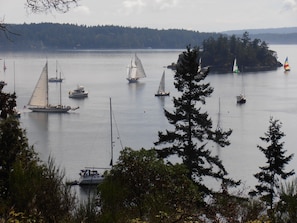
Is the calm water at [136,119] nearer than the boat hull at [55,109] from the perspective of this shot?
Yes

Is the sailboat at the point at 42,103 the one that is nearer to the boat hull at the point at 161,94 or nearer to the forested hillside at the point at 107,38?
the boat hull at the point at 161,94

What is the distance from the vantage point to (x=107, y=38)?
415ft

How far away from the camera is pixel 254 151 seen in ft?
67.4

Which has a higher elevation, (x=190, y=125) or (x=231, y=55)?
(x=231, y=55)

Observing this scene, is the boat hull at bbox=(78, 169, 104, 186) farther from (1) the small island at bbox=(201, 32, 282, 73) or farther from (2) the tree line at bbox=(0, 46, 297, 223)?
(1) the small island at bbox=(201, 32, 282, 73)

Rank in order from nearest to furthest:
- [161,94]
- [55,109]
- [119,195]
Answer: [119,195]
[55,109]
[161,94]

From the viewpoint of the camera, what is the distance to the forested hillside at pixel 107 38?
389ft

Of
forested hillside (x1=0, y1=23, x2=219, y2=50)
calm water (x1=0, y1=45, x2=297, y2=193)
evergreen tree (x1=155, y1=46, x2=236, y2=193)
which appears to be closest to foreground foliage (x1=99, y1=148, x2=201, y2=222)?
evergreen tree (x1=155, y1=46, x2=236, y2=193)

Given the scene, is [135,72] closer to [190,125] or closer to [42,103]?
[42,103]

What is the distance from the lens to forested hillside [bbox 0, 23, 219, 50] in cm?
11850

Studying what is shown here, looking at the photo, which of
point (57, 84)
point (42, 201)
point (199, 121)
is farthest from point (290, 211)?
point (57, 84)

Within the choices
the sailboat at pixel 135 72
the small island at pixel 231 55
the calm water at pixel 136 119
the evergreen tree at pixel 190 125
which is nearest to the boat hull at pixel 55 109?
the calm water at pixel 136 119

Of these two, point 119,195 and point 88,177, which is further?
point 88,177

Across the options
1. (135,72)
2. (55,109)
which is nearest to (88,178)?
(55,109)
